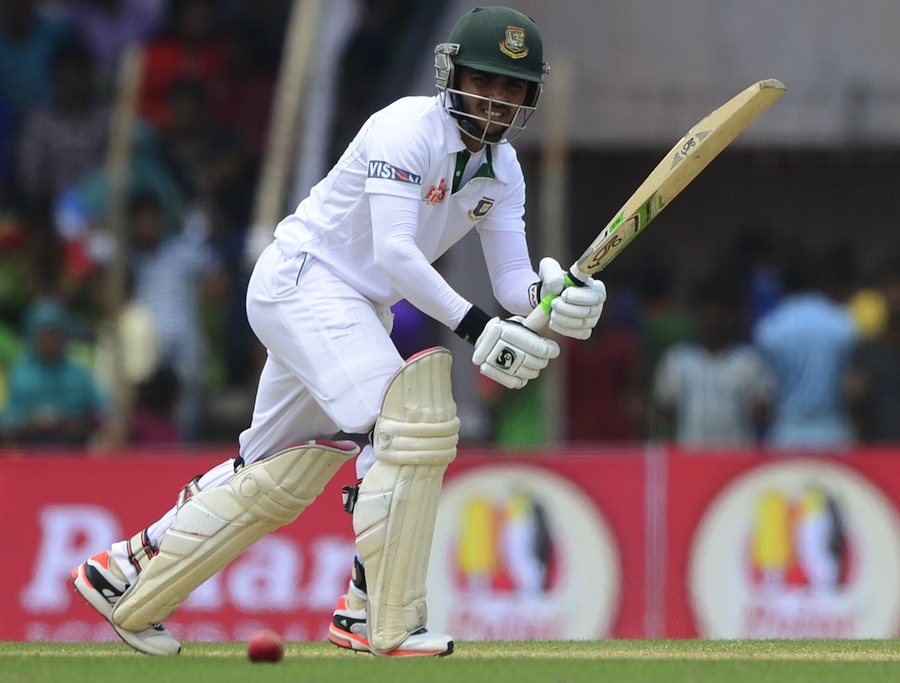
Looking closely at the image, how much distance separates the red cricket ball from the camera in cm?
417

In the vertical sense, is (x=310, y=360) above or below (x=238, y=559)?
above

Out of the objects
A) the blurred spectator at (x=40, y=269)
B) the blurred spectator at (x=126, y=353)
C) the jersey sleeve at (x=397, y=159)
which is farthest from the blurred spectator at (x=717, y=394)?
the jersey sleeve at (x=397, y=159)

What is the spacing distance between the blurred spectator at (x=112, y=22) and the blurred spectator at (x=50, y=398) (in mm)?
2409

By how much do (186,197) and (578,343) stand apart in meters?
2.10

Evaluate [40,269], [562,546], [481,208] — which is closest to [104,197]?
[40,269]

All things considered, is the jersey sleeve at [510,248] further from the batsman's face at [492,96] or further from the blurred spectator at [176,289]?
the blurred spectator at [176,289]

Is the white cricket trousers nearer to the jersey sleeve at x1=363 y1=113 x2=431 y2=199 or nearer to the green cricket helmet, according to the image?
the jersey sleeve at x1=363 y1=113 x2=431 y2=199

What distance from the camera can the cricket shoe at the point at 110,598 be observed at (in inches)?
184

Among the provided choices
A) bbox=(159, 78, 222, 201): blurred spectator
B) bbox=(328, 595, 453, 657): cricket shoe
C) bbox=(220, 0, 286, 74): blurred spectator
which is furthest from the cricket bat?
bbox=(220, 0, 286, 74): blurred spectator

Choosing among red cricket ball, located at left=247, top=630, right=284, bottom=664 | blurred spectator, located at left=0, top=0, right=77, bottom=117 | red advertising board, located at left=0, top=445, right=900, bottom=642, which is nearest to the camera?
red cricket ball, located at left=247, top=630, right=284, bottom=664

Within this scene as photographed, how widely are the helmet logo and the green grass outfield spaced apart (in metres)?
1.55

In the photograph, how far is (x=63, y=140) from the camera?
8.77 metres

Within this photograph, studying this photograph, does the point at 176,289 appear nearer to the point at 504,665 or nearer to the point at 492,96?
the point at 492,96

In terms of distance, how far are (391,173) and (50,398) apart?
12.3ft
